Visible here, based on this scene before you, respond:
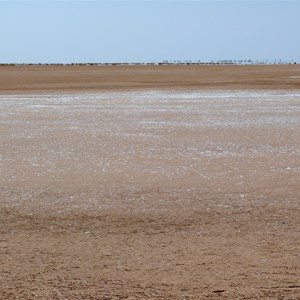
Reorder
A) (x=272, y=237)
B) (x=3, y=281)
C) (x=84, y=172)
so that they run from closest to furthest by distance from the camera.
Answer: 1. (x=3, y=281)
2. (x=272, y=237)
3. (x=84, y=172)

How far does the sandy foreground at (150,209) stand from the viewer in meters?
6.32

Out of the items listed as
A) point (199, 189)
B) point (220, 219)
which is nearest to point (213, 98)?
point (199, 189)

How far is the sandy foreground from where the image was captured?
20.7 ft

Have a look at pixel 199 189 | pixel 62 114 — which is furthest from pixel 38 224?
pixel 62 114

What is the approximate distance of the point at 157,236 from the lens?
25.7ft

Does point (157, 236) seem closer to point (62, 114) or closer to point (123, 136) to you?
point (123, 136)

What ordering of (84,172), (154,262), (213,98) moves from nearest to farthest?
1. (154,262)
2. (84,172)
3. (213,98)

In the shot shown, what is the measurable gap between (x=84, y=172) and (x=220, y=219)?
3779mm

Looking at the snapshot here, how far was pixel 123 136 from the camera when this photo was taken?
636 inches

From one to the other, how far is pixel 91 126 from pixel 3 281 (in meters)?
12.1

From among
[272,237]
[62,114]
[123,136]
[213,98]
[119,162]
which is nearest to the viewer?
[272,237]

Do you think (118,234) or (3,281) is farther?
(118,234)

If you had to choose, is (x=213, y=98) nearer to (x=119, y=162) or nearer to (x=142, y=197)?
(x=119, y=162)

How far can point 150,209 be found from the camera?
9.13 m
